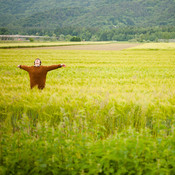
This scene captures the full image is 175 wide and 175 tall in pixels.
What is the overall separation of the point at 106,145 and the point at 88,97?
2113 millimetres

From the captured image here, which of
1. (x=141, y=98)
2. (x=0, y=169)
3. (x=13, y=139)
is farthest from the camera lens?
(x=141, y=98)

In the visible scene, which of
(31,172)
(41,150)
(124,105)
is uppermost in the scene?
(124,105)

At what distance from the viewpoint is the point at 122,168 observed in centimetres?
346

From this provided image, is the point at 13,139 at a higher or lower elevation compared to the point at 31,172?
higher

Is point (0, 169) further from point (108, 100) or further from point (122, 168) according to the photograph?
point (108, 100)

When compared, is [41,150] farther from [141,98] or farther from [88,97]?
[141,98]

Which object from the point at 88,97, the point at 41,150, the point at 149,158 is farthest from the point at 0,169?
the point at 88,97

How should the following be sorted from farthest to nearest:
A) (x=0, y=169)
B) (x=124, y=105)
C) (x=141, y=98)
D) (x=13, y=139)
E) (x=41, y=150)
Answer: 1. (x=141, y=98)
2. (x=124, y=105)
3. (x=13, y=139)
4. (x=41, y=150)
5. (x=0, y=169)

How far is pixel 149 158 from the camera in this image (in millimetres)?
3748

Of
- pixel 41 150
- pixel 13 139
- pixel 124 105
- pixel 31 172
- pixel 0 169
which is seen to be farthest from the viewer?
pixel 124 105

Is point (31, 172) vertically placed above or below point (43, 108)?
below

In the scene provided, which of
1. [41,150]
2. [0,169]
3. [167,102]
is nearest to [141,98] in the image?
[167,102]

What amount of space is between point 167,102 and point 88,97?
6.56ft

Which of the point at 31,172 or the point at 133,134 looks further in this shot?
the point at 133,134
